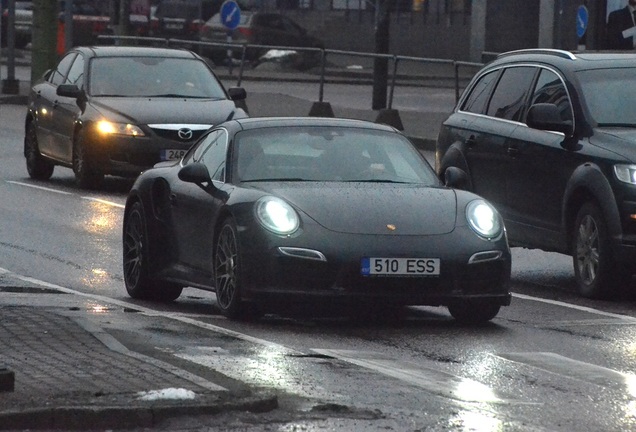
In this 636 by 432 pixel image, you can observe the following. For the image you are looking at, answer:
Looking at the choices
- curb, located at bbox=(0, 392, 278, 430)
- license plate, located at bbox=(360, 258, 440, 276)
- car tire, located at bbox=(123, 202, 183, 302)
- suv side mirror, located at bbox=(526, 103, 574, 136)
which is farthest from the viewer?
suv side mirror, located at bbox=(526, 103, 574, 136)

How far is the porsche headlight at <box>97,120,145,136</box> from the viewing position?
796 inches

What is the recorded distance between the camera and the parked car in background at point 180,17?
199ft

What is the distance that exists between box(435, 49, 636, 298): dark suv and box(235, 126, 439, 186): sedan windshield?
31cm

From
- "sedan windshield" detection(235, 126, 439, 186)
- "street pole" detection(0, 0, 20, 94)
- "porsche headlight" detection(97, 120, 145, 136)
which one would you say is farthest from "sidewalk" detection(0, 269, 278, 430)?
"street pole" detection(0, 0, 20, 94)

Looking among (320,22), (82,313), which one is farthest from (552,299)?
(320,22)

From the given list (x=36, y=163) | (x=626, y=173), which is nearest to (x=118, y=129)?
(x=36, y=163)

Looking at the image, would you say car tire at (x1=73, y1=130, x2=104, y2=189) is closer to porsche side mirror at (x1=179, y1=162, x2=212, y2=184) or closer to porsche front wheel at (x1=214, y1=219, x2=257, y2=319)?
porsche side mirror at (x1=179, y1=162, x2=212, y2=184)

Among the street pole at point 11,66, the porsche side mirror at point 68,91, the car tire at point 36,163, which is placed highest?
the porsche side mirror at point 68,91

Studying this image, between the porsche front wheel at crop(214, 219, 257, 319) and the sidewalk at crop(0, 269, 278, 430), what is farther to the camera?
the porsche front wheel at crop(214, 219, 257, 319)

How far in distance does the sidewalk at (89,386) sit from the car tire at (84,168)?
11152 mm

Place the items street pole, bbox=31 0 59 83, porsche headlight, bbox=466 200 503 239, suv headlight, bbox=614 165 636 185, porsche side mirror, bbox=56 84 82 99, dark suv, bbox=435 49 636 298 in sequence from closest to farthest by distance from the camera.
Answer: porsche headlight, bbox=466 200 503 239 → suv headlight, bbox=614 165 636 185 → dark suv, bbox=435 49 636 298 → porsche side mirror, bbox=56 84 82 99 → street pole, bbox=31 0 59 83

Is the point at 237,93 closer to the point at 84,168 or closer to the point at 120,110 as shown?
the point at 120,110

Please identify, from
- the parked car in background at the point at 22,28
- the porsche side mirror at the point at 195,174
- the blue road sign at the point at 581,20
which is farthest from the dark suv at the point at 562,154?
the parked car in background at the point at 22,28

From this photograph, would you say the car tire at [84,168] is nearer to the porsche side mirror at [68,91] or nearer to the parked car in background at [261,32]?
the porsche side mirror at [68,91]
